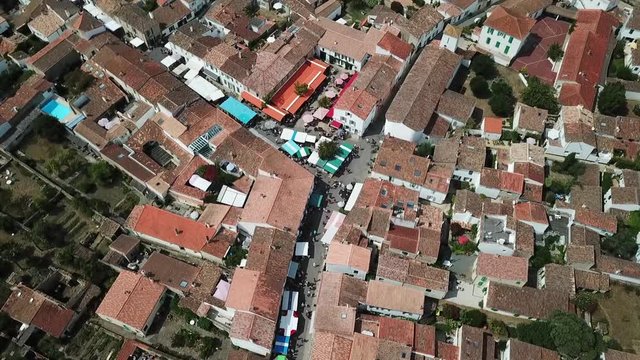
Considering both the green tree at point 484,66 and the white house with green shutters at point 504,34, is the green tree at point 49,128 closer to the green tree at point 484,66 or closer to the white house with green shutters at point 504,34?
the green tree at point 484,66

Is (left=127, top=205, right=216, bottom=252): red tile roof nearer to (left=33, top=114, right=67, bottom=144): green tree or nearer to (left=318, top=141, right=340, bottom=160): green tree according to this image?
(left=318, top=141, right=340, bottom=160): green tree

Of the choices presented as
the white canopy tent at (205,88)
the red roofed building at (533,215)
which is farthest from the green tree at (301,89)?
the red roofed building at (533,215)

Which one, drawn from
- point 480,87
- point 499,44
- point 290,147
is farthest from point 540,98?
point 290,147

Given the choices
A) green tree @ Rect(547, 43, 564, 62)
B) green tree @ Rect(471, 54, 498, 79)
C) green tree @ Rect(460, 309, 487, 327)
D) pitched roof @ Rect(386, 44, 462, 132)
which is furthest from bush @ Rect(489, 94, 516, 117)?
green tree @ Rect(460, 309, 487, 327)

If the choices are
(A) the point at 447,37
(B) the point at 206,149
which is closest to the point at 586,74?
(A) the point at 447,37

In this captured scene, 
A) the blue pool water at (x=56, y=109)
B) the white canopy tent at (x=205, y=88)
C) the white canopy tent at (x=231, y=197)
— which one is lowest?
the white canopy tent at (x=231, y=197)

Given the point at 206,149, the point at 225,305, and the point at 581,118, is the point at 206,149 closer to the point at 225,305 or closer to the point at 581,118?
the point at 225,305
